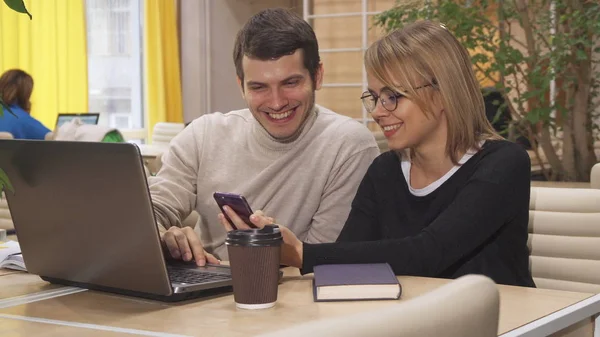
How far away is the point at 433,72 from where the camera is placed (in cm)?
189

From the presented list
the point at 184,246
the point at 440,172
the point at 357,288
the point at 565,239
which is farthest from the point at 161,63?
the point at 357,288

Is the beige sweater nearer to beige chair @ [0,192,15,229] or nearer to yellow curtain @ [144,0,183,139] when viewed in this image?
beige chair @ [0,192,15,229]

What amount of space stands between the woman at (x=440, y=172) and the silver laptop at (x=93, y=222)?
0.34 meters

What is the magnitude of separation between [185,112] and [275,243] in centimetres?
836

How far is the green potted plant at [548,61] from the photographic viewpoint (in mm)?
4574

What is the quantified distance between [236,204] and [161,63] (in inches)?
299

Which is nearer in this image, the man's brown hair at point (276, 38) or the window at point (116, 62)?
the man's brown hair at point (276, 38)

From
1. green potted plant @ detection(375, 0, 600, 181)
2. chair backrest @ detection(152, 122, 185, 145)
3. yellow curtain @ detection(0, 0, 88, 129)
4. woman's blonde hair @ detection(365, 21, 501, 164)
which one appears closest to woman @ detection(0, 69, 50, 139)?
yellow curtain @ detection(0, 0, 88, 129)

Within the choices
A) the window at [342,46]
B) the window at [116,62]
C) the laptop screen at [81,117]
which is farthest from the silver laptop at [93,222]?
the window at [116,62]

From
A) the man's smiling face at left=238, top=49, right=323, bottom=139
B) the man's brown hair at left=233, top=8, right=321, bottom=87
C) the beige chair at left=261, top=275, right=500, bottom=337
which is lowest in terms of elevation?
the beige chair at left=261, top=275, right=500, bottom=337

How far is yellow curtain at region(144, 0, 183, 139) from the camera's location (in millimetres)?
8883

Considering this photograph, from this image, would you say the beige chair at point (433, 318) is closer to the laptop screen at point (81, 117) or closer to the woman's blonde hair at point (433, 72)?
the woman's blonde hair at point (433, 72)

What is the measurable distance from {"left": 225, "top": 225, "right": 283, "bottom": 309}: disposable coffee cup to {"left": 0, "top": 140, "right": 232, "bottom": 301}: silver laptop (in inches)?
4.3

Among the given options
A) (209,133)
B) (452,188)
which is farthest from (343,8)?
(452,188)
